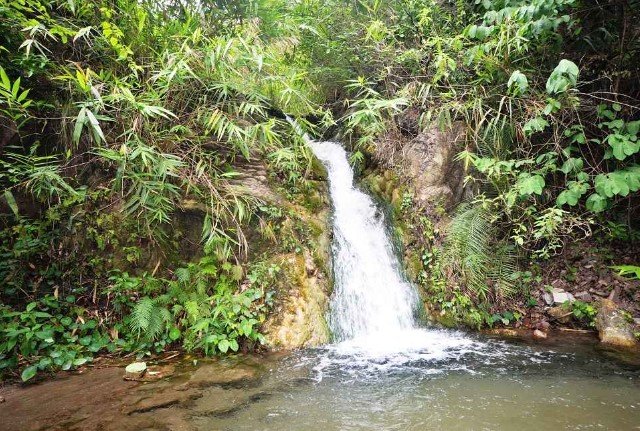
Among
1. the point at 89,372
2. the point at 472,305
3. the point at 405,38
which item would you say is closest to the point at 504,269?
the point at 472,305

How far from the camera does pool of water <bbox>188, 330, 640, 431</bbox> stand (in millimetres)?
2604

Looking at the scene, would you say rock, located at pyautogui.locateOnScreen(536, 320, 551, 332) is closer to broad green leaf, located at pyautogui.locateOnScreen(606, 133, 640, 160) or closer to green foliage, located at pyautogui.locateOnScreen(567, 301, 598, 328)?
green foliage, located at pyautogui.locateOnScreen(567, 301, 598, 328)

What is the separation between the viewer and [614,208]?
16.4 feet

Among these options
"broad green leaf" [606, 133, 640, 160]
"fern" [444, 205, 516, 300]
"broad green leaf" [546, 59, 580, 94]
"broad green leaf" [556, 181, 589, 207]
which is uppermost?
"broad green leaf" [546, 59, 580, 94]

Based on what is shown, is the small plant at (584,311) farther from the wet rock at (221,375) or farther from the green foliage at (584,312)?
the wet rock at (221,375)

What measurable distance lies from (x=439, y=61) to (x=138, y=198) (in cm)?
383

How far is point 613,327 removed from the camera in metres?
4.11

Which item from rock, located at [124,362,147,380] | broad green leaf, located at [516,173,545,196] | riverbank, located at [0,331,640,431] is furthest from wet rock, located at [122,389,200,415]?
broad green leaf, located at [516,173,545,196]

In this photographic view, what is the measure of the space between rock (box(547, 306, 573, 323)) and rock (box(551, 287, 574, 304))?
0.31ft

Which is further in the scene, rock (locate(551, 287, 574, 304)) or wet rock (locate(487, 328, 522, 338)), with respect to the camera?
rock (locate(551, 287, 574, 304))

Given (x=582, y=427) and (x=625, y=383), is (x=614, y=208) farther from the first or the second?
(x=582, y=427)

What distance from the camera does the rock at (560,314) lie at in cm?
449

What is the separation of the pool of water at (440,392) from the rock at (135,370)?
0.82 meters

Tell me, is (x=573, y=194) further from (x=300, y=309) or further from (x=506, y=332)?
(x=300, y=309)
